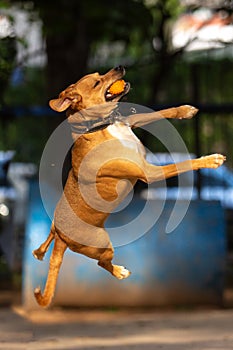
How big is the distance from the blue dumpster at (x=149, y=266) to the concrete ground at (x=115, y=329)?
0.18 meters

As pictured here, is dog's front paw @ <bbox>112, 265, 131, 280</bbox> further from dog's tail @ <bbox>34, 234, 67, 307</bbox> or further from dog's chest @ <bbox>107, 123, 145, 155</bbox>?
dog's chest @ <bbox>107, 123, 145, 155</bbox>

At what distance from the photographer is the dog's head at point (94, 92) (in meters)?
4.79

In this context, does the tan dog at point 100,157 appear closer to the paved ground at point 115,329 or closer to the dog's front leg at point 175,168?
the dog's front leg at point 175,168

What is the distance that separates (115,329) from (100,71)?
4955mm

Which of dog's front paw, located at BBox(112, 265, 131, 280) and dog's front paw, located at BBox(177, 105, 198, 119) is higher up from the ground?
dog's front paw, located at BBox(177, 105, 198, 119)

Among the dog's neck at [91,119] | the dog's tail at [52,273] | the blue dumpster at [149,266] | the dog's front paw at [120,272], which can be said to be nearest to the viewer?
the dog's neck at [91,119]

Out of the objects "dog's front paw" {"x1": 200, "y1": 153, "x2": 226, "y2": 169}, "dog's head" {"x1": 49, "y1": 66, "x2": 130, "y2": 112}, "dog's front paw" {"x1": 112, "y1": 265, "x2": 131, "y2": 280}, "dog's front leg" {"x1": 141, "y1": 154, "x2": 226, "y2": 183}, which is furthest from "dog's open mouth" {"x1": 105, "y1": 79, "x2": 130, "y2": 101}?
"dog's front paw" {"x1": 112, "y1": 265, "x2": 131, "y2": 280}

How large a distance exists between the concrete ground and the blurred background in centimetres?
145

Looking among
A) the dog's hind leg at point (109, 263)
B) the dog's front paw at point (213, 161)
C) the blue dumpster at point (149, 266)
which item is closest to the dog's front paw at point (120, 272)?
the dog's hind leg at point (109, 263)

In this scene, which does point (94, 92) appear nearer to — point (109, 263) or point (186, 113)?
point (186, 113)

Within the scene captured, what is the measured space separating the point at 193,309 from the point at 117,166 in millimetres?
4926

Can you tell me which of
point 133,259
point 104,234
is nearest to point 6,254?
point 133,259

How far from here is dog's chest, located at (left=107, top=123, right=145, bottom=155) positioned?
4.83m

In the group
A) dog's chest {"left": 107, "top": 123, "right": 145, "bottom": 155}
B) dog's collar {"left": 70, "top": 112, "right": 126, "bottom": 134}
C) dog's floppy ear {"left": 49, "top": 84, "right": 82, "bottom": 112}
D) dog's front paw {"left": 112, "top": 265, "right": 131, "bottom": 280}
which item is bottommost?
dog's front paw {"left": 112, "top": 265, "right": 131, "bottom": 280}
